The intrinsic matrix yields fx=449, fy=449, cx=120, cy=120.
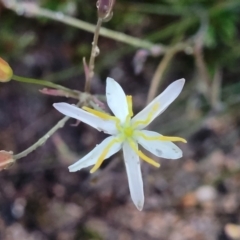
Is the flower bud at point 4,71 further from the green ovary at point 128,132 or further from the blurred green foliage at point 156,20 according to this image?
the blurred green foliage at point 156,20

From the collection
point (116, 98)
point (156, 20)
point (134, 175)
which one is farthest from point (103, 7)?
point (156, 20)

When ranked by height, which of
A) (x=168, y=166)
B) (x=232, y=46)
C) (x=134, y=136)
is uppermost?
(x=232, y=46)

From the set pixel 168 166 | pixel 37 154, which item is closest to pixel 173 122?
pixel 168 166

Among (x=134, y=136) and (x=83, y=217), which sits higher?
(x=83, y=217)

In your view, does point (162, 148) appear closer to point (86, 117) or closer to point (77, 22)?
point (86, 117)

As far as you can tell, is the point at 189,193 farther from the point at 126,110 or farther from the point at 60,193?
the point at 126,110

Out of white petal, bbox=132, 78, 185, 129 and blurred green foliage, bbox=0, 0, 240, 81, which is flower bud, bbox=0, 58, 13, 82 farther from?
blurred green foliage, bbox=0, 0, 240, 81

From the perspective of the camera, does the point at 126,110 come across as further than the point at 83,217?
No
